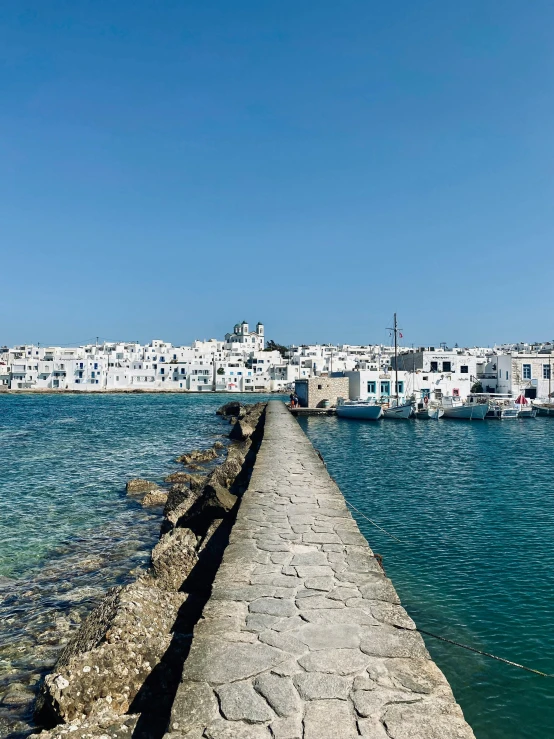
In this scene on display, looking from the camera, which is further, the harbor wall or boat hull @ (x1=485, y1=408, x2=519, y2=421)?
boat hull @ (x1=485, y1=408, x2=519, y2=421)

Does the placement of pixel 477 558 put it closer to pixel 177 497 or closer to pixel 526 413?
pixel 177 497

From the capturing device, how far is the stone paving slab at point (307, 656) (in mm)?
4270

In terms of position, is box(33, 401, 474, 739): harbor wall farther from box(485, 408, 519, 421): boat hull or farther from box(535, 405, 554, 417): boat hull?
box(535, 405, 554, 417): boat hull

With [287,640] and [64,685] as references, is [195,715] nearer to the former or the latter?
[287,640]

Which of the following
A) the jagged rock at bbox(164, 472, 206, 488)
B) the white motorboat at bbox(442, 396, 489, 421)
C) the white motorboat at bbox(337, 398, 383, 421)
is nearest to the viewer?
the jagged rock at bbox(164, 472, 206, 488)

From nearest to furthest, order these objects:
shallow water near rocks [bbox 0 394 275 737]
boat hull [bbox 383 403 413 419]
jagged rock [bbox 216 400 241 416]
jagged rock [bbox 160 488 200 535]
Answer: shallow water near rocks [bbox 0 394 275 737] < jagged rock [bbox 160 488 200 535] < boat hull [bbox 383 403 413 419] < jagged rock [bbox 216 400 241 416]

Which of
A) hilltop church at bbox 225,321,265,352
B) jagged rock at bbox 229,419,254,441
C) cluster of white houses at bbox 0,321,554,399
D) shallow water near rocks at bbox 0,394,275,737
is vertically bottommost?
shallow water near rocks at bbox 0,394,275,737

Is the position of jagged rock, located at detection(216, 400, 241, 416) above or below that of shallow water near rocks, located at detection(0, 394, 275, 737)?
above

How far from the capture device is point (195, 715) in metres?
4.39

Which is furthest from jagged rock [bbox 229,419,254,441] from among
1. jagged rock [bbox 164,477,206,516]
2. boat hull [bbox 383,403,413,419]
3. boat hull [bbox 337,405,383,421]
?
jagged rock [bbox 164,477,206,516]

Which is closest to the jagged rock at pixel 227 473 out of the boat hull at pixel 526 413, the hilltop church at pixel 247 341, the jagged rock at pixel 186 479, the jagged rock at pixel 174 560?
the jagged rock at pixel 186 479

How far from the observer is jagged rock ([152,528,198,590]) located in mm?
9617

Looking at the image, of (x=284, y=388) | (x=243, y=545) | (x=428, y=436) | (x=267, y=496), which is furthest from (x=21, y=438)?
(x=284, y=388)

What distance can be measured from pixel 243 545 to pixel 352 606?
2574 millimetres
